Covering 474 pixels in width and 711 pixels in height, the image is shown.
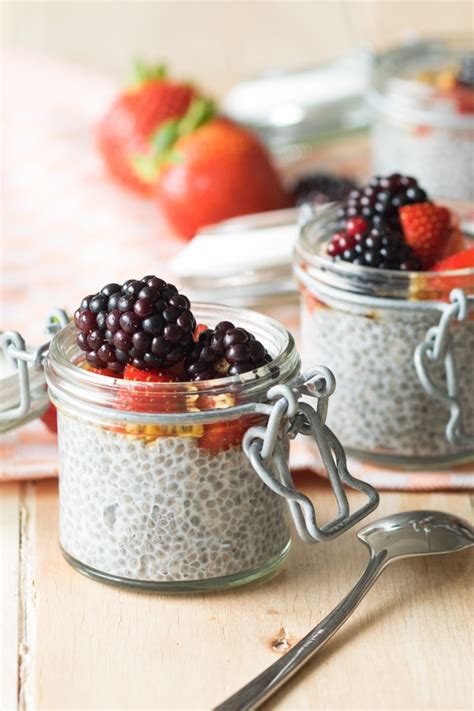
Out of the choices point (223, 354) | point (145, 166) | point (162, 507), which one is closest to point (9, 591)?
point (162, 507)

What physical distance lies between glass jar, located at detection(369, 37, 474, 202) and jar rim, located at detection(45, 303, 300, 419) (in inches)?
28.4

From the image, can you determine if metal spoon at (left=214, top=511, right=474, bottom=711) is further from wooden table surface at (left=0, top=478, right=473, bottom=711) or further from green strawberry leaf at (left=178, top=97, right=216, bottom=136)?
green strawberry leaf at (left=178, top=97, right=216, bottom=136)

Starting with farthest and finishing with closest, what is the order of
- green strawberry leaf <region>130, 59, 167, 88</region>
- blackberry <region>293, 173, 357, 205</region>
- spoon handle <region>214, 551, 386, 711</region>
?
green strawberry leaf <region>130, 59, 167, 88</region>
blackberry <region>293, 173, 357, 205</region>
spoon handle <region>214, 551, 386, 711</region>

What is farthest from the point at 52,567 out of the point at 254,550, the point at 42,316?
the point at 42,316

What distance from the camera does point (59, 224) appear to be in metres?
1.69

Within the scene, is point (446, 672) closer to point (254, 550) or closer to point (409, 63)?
point (254, 550)

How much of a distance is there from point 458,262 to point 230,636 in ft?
1.36

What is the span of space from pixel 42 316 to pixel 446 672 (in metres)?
0.72

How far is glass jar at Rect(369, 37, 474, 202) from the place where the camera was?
1610 mm

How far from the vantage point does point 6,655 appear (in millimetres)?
886

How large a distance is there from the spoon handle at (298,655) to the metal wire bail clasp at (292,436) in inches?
2.1

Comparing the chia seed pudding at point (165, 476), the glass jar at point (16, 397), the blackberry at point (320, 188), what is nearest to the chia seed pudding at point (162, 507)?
the chia seed pudding at point (165, 476)

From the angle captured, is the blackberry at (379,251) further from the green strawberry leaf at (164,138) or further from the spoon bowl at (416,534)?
the green strawberry leaf at (164,138)

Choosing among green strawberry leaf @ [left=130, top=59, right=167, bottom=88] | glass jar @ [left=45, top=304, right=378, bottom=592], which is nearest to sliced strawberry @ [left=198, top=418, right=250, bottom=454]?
glass jar @ [left=45, top=304, right=378, bottom=592]
